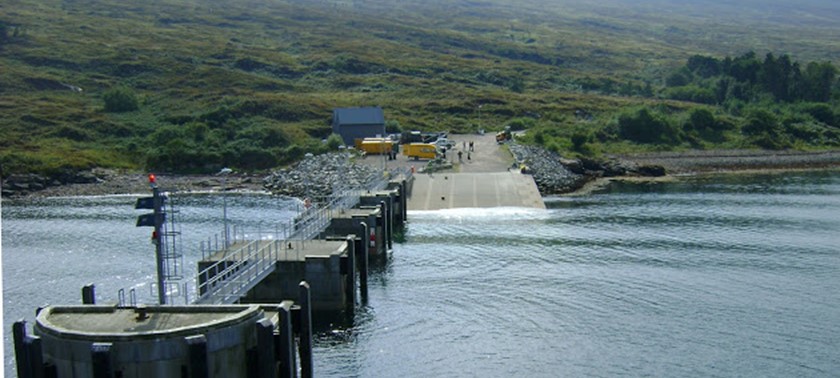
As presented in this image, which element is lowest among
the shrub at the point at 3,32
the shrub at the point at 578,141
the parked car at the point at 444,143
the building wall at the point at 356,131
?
the shrub at the point at 578,141

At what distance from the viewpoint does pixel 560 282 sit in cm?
4491

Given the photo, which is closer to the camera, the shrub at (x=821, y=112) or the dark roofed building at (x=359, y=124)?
the dark roofed building at (x=359, y=124)

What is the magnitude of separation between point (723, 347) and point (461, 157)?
51.4 m

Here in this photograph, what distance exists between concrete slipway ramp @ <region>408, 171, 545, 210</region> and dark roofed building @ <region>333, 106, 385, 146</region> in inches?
825

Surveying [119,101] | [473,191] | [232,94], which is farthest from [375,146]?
[232,94]

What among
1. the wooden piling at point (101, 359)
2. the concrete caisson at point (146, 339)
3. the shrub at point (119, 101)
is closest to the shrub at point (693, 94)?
the shrub at point (119, 101)

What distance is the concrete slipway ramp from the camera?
68562mm

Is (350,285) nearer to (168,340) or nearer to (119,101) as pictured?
(168,340)

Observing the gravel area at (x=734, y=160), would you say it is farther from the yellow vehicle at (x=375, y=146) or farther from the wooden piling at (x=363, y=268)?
the wooden piling at (x=363, y=268)

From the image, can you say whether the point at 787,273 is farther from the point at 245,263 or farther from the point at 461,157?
the point at 461,157

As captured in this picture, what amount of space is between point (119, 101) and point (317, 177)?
4740cm

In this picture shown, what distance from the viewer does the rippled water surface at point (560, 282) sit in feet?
112

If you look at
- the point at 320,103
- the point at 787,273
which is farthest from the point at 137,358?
the point at 320,103

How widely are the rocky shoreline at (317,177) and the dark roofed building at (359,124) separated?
10622 mm
